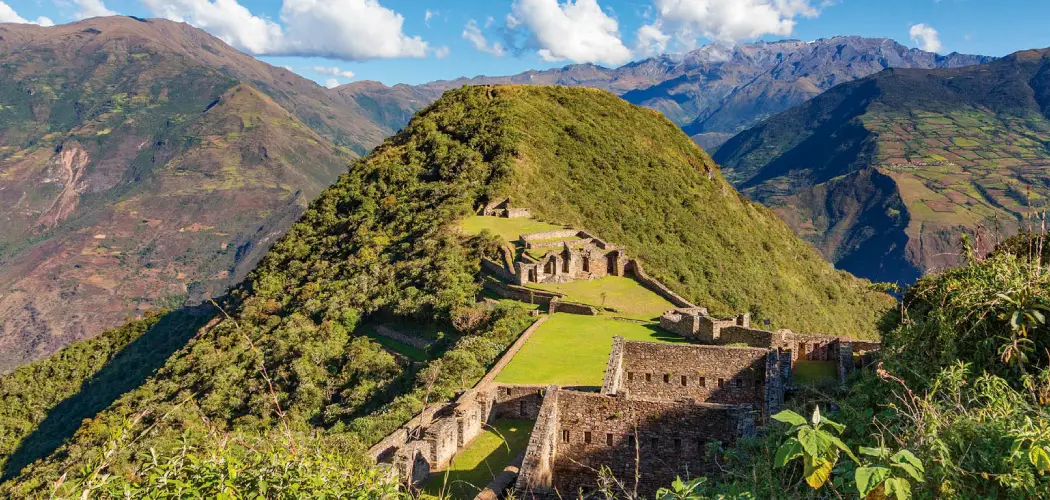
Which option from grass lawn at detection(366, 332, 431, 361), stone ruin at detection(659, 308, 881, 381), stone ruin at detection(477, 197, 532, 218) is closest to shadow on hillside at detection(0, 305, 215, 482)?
grass lawn at detection(366, 332, 431, 361)

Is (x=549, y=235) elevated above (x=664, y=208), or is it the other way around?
(x=664, y=208)

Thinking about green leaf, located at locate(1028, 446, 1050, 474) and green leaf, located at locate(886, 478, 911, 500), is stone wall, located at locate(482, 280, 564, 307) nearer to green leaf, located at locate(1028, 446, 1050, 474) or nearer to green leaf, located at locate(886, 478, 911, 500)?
green leaf, located at locate(1028, 446, 1050, 474)

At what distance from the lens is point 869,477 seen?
544 centimetres

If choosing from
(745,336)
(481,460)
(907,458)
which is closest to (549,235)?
(745,336)

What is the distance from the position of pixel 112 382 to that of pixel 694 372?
197 feet

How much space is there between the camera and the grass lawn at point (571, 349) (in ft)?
A: 71.9

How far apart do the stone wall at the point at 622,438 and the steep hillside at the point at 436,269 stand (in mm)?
3518

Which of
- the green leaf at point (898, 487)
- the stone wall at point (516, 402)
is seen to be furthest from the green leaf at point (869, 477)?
the stone wall at point (516, 402)

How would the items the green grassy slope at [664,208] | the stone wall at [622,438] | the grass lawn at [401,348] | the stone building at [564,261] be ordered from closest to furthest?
the stone wall at [622,438] → the grass lawn at [401,348] → the stone building at [564,261] → the green grassy slope at [664,208]

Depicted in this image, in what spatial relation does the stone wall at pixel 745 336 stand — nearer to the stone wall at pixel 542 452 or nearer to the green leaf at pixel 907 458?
the stone wall at pixel 542 452

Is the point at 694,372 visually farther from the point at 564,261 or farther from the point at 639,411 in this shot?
the point at 564,261

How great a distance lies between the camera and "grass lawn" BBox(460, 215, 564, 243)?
4650cm

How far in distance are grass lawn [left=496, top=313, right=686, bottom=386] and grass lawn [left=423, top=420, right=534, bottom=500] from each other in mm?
2456

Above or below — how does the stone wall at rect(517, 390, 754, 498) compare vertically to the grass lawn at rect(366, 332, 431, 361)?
above
